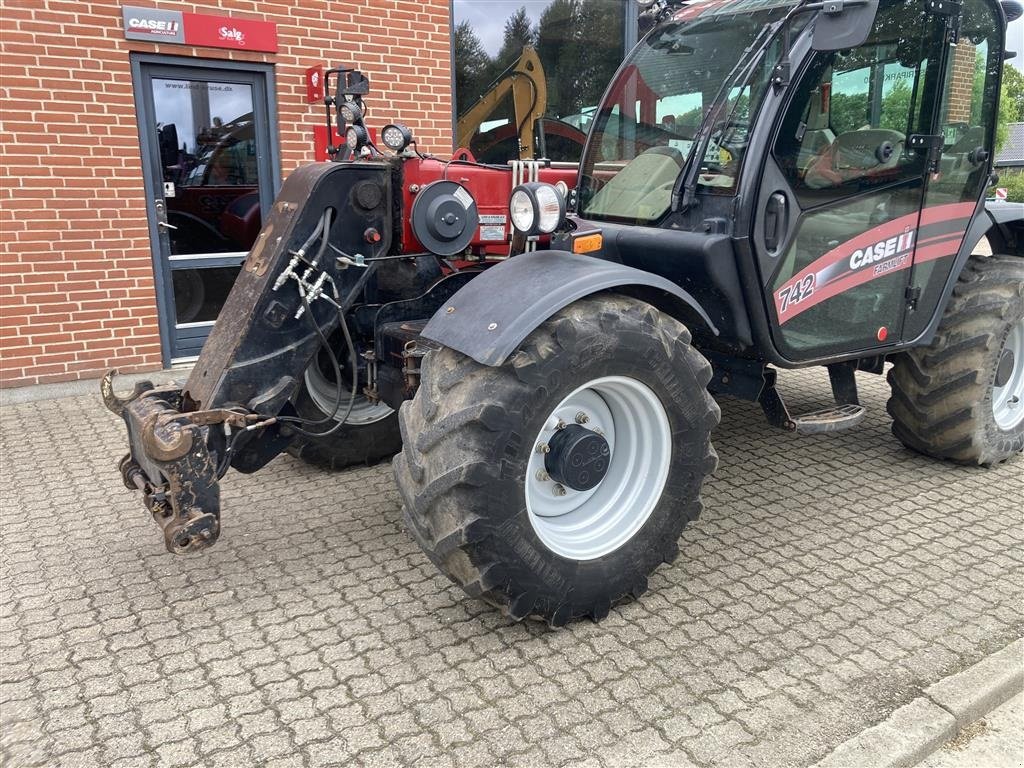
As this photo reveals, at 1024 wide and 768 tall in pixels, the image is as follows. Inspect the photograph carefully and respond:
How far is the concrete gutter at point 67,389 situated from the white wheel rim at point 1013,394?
5249mm

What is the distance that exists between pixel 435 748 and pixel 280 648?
2.57ft

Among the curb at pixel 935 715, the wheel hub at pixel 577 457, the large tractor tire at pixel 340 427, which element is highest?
the wheel hub at pixel 577 457

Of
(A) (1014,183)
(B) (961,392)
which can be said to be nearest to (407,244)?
(B) (961,392)

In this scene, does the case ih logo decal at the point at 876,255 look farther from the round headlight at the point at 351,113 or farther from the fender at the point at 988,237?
the round headlight at the point at 351,113

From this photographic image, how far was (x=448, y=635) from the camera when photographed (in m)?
2.98

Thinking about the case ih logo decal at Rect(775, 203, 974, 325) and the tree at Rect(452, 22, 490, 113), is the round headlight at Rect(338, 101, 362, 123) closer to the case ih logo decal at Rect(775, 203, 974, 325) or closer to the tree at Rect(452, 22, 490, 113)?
the case ih logo decal at Rect(775, 203, 974, 325)

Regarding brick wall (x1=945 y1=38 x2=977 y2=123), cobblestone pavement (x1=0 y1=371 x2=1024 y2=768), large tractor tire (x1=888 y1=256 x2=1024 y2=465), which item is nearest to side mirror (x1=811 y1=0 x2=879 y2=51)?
brick wall (x1=945 y1=38 x2=977 y2=123)

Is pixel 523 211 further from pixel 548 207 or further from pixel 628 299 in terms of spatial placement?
pixel 628 299

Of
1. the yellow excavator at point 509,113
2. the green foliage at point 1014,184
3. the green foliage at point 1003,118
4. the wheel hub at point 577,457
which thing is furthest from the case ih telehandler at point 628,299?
the green foliage at point 1014,184

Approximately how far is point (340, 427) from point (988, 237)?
3997 millimetres

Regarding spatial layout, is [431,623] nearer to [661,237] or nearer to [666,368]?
[666,368]

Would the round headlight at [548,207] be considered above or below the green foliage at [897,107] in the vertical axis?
below

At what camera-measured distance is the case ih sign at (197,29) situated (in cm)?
602

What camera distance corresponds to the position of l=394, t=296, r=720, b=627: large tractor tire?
105 inches
